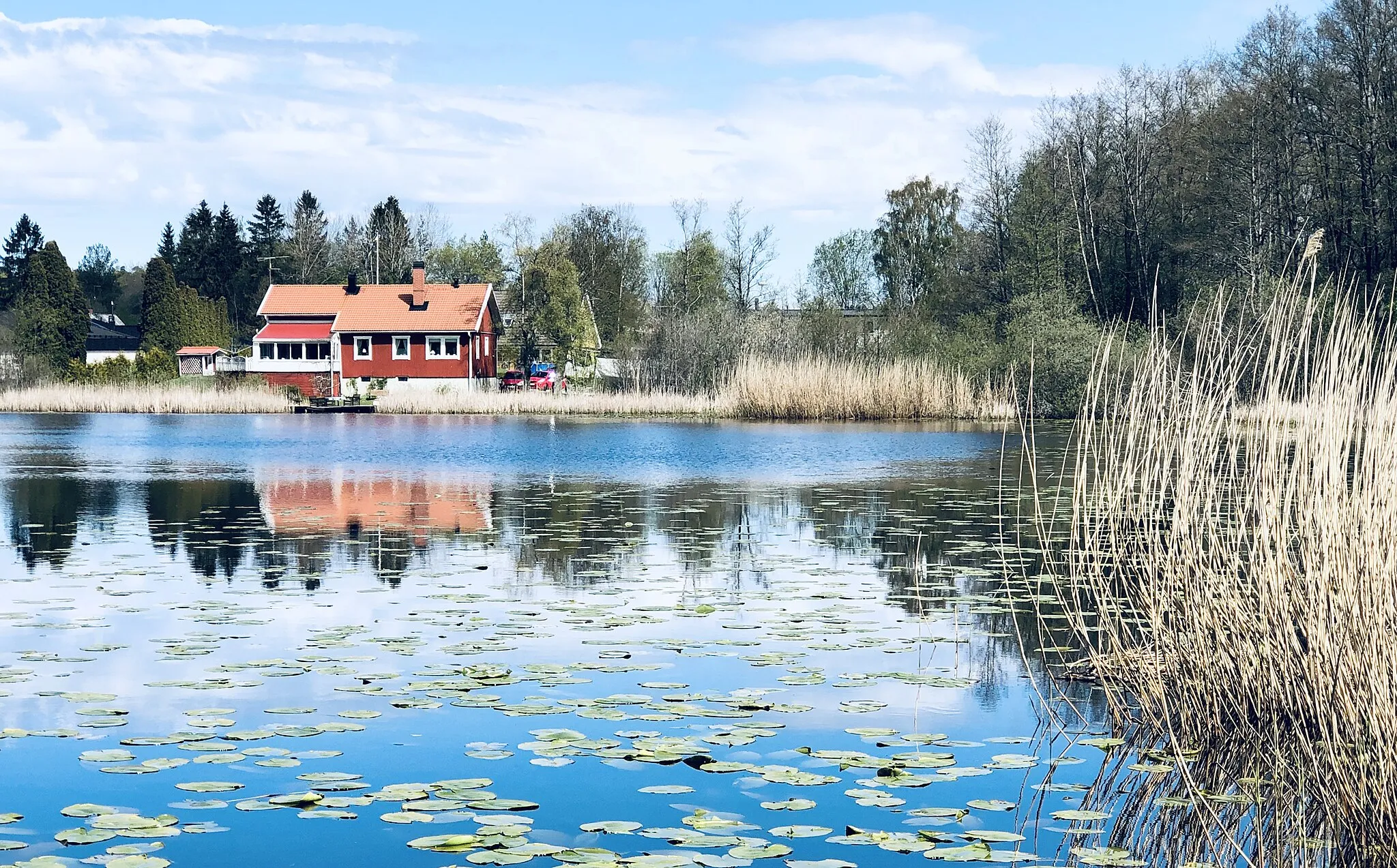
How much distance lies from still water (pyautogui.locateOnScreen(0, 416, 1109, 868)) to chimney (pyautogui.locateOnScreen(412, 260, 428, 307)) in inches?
2106

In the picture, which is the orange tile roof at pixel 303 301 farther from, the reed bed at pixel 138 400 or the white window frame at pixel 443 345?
the reed bed at pixel 138 400

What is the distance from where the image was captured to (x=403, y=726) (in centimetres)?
741

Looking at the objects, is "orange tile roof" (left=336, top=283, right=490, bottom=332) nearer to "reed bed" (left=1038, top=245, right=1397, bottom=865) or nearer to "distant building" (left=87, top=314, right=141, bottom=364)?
"distant building" (left=87, top=314, right=141, bottom=364)

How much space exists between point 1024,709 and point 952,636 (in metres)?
1.93

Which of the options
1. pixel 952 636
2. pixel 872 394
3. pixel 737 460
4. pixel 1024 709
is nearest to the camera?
pixel 1024 709

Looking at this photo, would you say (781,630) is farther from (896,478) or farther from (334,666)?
(896,478)

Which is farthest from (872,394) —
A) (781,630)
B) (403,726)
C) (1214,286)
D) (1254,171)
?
(403,726)

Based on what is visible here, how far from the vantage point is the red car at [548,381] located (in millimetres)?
65000

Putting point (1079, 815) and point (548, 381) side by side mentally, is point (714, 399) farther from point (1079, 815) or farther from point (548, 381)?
point (1079, 815)

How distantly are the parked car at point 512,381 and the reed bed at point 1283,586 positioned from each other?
59130 millimetres

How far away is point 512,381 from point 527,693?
205 ft

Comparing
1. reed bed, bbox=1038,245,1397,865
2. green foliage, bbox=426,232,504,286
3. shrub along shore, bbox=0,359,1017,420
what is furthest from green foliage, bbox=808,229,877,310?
reed bed, bbox=1038,245,1397,865

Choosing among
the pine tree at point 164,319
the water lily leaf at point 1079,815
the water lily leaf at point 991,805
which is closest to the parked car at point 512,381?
the pine tree at point 164,319

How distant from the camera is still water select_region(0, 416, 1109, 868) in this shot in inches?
231
